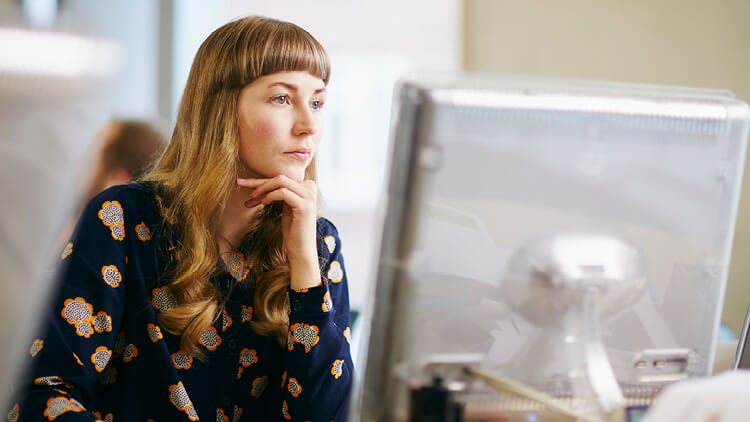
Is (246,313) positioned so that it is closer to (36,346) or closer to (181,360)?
(181,360)

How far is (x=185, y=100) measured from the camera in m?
1.10

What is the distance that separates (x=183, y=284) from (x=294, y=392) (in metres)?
0.24

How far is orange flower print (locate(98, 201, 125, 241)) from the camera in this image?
0.97 meters

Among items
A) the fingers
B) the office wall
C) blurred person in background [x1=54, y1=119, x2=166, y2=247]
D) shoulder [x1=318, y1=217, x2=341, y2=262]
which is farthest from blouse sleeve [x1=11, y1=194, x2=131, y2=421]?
the office wall

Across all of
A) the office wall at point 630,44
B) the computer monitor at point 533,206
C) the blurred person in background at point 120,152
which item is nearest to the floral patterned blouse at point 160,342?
the computer monitor at point 533,206

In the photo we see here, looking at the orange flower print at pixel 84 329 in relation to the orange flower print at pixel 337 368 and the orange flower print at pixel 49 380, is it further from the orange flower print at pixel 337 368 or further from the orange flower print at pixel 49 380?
the orange flower print at pixel 337 368

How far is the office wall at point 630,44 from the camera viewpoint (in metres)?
1.91

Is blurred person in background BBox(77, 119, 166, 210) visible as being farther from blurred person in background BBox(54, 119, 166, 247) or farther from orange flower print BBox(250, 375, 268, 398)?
orange flower print BBox(250, 375, 268, 398)

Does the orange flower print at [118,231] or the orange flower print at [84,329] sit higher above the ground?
the orange flower print at [118,231]

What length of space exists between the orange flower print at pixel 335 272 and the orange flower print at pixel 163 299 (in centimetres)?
26

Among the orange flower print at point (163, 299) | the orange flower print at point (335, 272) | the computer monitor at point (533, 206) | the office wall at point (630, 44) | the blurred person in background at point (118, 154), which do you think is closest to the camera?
the computer monitor at point (533, 206)

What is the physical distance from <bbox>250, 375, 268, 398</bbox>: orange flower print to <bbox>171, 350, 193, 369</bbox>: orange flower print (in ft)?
0.35

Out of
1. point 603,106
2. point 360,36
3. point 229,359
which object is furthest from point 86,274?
point 360,36

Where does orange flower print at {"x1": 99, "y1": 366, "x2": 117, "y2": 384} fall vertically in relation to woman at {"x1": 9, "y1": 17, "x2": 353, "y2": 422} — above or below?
below
